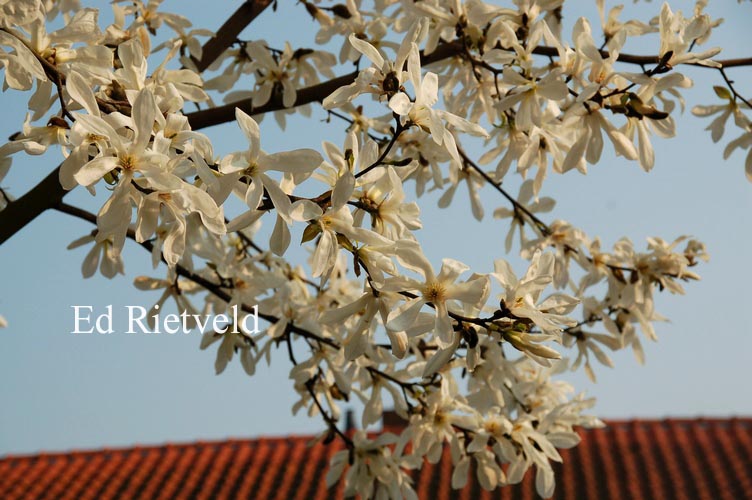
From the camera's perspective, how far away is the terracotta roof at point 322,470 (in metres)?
6.98

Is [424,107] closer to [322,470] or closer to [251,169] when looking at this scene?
[251,169]

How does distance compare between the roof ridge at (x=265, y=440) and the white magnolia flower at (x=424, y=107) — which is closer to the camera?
the white magnolia flower at (x=424, y=107)

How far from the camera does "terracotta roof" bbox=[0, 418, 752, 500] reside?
6.98 meters

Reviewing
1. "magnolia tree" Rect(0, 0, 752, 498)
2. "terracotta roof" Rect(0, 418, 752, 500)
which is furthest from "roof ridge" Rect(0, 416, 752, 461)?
"magnolia tree" Rect(0, 0, 752, 498)

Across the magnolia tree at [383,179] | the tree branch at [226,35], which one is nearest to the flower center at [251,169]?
the magnolia tree at [383,179]

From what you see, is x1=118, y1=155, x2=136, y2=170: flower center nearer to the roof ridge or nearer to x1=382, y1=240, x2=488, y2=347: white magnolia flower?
x1=382, y1=240, x2=488, y2=347: white magnolia flower

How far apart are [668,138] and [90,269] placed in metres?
1.41

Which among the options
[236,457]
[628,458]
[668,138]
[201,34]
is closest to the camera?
[668,138]

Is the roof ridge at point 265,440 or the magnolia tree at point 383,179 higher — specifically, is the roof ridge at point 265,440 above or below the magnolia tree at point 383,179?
below

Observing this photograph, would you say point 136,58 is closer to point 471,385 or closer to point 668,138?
point 668,138

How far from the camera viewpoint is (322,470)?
7504 millimetres

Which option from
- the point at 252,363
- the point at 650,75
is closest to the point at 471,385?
the point at 252,363

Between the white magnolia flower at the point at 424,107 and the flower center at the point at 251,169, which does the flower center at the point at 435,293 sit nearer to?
the white magnolia flower at the point at 424,107

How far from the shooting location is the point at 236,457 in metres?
7.94
